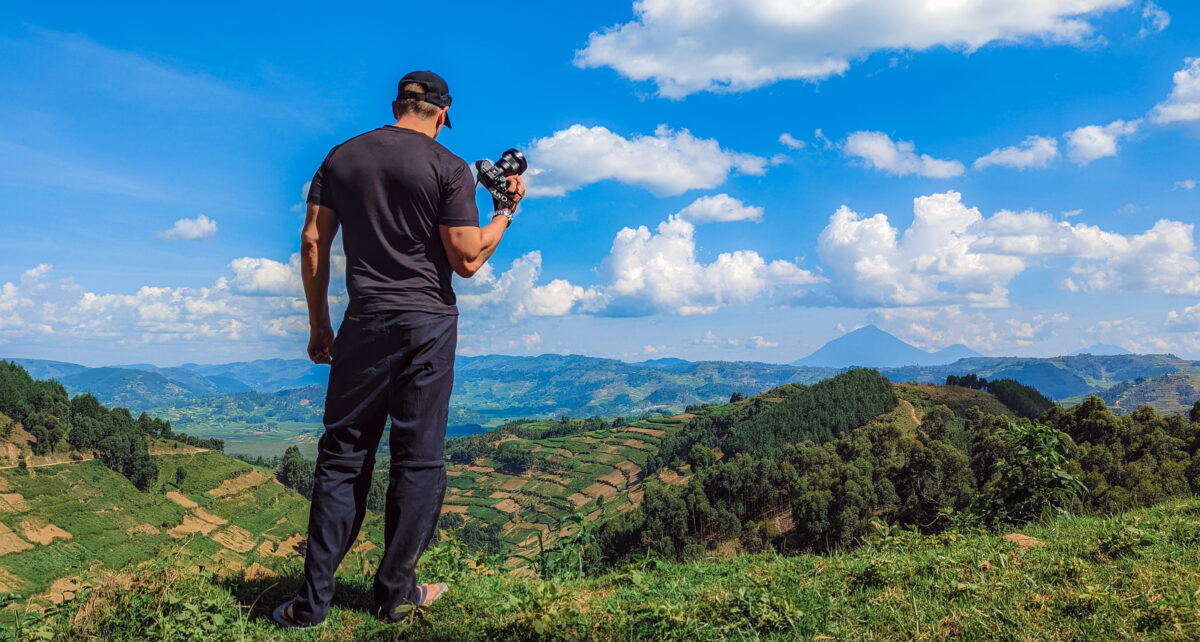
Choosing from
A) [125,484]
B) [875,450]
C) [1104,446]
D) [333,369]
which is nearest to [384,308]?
[333,369]

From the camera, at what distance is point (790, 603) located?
3512 millimetres

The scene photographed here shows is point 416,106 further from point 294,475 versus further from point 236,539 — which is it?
point 294,475

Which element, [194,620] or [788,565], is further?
[788,565]

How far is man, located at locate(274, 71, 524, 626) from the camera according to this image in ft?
12.8

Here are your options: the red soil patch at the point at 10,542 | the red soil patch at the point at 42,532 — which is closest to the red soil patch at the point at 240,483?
the red soil patch at the point at 42,532

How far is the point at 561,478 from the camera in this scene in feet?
593

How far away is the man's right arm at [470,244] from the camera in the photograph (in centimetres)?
399

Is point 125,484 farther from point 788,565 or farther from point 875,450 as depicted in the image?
point 788,565

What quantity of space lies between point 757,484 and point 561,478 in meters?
93.2

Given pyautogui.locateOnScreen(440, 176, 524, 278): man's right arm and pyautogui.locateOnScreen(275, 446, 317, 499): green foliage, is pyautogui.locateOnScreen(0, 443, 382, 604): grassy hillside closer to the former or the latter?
pyautogui.locateOnScreen(275, 446, 317, 499): green foliage

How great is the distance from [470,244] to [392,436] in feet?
4.47

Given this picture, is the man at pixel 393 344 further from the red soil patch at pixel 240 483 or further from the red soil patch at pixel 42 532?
the red soil patch at pixel 240 483

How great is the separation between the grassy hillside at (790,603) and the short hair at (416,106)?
10.8ft

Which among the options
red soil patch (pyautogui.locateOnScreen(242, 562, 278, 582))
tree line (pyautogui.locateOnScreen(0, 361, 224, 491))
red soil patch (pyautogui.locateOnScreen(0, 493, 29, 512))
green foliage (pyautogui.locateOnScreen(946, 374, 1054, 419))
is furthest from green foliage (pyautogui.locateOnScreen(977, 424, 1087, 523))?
tree line (pyautogui.locateOnScreen(0, 361, 224, 491))
